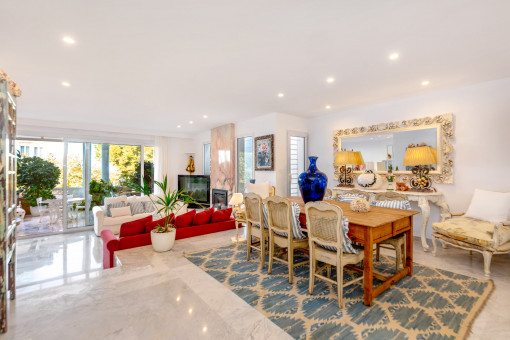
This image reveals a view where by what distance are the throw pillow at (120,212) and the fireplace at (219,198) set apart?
2.44 meters

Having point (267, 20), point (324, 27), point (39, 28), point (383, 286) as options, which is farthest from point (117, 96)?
point (383, 286)

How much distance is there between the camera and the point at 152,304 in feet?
7.63

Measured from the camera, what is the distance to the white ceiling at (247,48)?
2021 millimetres

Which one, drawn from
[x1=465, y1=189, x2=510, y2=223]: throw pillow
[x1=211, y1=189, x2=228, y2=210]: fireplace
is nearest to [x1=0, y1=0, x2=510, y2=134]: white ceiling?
[x1=465, y1=189, x2=510, y2=223]: throw pillow

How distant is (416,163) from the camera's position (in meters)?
3.98

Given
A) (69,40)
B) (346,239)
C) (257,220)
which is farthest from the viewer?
(257,220)

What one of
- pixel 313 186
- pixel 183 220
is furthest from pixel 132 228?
pixel 313 186

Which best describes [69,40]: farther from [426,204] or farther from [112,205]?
[426,204]

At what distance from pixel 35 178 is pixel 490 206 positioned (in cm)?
1095

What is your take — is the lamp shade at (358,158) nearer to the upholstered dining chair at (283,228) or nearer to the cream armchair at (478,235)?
the cream armchair at (478,235)

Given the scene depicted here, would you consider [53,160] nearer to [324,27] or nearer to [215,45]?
[215,45]

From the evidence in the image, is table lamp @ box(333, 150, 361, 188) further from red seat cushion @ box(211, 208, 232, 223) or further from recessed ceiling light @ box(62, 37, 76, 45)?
recessed ceiling light @ box(62, 37, 76, 45)

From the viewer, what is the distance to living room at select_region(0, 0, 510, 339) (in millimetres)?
2053

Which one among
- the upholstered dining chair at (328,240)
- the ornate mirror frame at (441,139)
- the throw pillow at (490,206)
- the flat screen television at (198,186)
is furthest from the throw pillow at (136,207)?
the throw pillow at (490,206)
